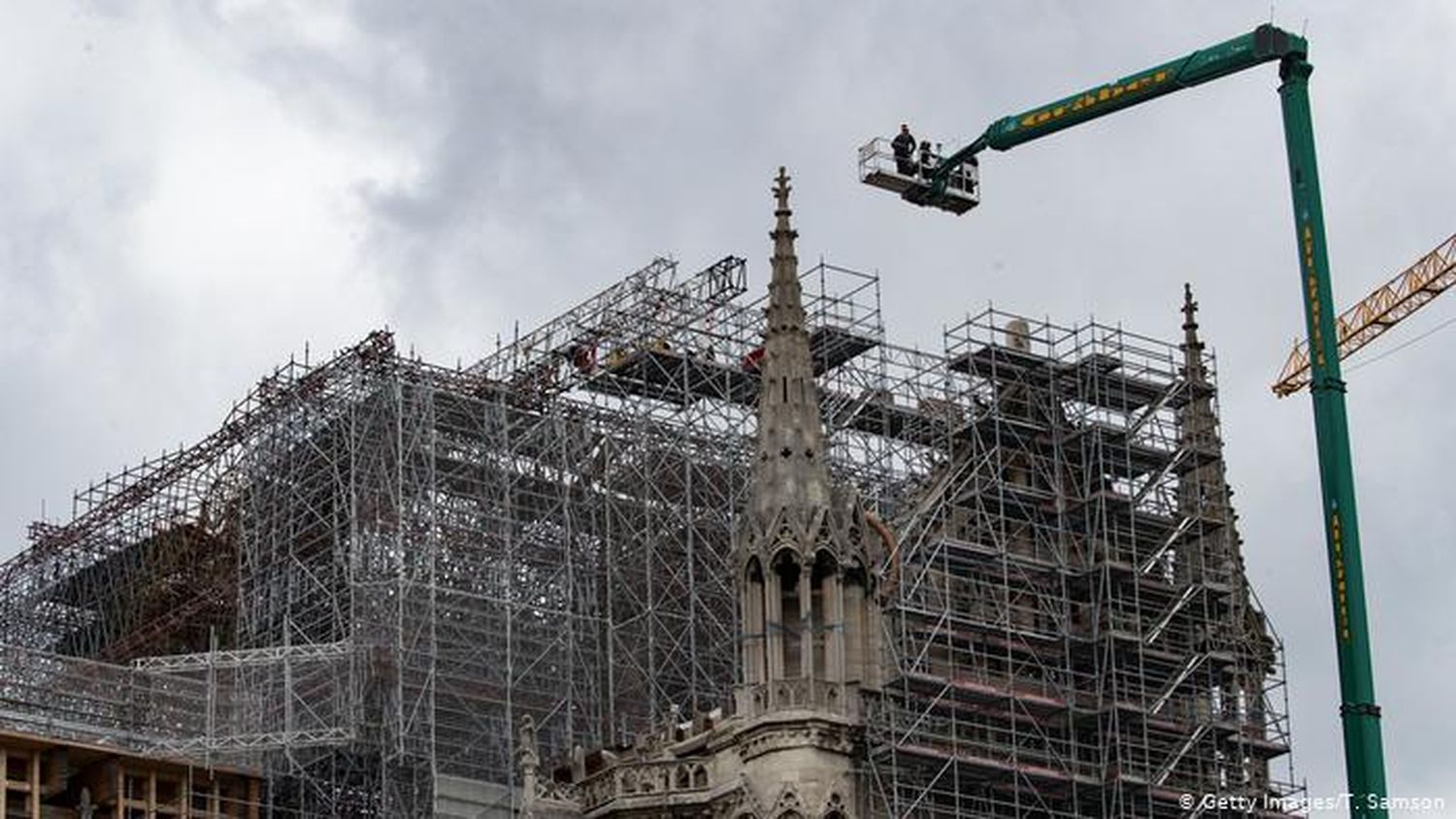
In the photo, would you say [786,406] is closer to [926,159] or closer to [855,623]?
[855,623]

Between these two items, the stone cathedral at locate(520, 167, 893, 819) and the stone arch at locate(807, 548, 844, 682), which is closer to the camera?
the stone cathedral at locate(520, 167, 893, 819)

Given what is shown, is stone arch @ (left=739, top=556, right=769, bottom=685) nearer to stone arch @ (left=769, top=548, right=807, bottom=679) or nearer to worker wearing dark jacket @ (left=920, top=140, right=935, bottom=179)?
stone arch @ (left=769, top=548, right=807, bottom=679)

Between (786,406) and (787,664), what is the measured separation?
20.2 ft

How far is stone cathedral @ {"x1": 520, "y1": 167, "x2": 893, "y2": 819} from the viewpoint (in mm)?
81500

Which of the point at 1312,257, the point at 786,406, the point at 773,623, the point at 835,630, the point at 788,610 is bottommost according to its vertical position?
the point at 835,630

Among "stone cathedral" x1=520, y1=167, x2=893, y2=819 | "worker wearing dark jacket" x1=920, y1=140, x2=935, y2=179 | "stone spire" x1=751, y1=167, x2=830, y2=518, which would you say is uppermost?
"worker wearing dark jacket" x1=920, y1=140, x2=935, y2=179

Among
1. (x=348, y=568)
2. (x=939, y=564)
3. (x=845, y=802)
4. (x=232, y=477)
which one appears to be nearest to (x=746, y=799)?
(x=845, y=802)

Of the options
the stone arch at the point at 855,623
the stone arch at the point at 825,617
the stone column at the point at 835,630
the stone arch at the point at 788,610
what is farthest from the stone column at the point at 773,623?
the stone arch at the point at 855,623

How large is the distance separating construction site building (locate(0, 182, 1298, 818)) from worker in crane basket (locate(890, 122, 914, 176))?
230 inches

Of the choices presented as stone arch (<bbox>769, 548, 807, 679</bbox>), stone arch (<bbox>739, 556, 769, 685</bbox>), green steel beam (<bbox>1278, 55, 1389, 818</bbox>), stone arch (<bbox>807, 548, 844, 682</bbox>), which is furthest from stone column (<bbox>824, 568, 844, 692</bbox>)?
green steel beam (<bbox>1278, 55, 1389, 818</bbox>)

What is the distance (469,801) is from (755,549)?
1136 centimetres

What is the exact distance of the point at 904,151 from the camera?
10488 cm

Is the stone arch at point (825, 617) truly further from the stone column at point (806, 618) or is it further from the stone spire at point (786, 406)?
the stone spire at point (786, 406)

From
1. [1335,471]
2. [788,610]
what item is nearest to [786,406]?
[788,610]
